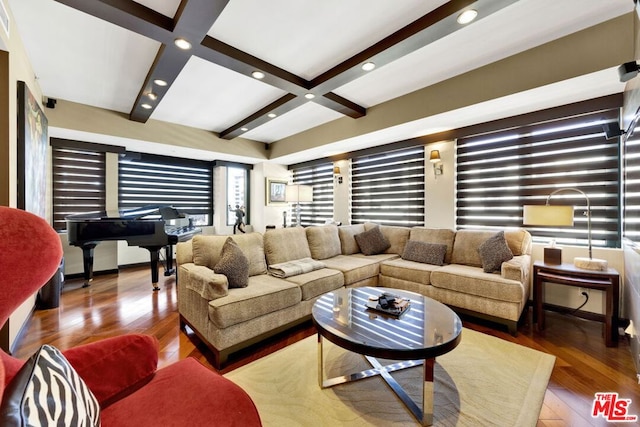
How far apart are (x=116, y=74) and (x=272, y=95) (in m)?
1.69

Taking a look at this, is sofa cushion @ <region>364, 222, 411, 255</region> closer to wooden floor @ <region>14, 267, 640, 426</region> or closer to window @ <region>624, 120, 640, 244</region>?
wooden floor @ <region>14, 267, 640, 426</region>

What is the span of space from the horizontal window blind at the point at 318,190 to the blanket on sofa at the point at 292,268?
2859 millimetres

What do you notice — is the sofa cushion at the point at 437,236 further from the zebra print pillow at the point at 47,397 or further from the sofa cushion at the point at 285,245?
the zebra print pillow at the point at 47,397

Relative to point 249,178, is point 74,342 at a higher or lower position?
lower

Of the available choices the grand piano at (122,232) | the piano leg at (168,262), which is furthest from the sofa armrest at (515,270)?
the piano leg at (168,262)

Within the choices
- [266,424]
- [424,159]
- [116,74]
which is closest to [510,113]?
[424,159]

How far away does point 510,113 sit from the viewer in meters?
3.31

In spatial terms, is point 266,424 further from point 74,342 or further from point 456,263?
point 456,263

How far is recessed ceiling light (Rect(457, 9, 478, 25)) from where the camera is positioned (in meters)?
1.86

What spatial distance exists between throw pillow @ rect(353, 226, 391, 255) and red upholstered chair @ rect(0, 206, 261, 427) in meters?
3.11

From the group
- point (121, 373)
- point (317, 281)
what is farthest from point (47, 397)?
point (317, 281)

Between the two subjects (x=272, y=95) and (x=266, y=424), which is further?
(x=272, y=95)

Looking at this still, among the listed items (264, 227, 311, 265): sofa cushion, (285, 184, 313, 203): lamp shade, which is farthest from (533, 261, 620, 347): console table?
(285, 184, 313, 203): lamp shade

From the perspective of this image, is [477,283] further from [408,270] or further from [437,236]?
[437,236]
